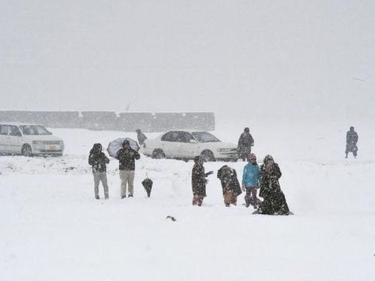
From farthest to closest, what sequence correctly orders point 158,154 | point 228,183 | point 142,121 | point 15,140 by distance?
point 142,121, point 15,140, point 158,154, point 228,183

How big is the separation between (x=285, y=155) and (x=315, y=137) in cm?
822

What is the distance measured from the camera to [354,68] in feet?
212

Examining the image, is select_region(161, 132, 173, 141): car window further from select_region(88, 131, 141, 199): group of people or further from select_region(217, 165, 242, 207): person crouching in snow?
select_region(217, 165, 242, 207): person crouching in snow

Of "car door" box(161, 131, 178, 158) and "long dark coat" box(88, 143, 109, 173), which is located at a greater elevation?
"car door" box(161, 131, 178, 158)

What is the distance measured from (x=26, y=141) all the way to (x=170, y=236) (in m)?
16.5

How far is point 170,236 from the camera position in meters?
8.93

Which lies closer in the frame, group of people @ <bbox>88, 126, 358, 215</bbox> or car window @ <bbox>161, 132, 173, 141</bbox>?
group of people @ <bbox>88, 126, 358, 215</bbox>

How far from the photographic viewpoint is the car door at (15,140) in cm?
2419

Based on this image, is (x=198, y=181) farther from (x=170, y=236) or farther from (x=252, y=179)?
(x=170, y=236)

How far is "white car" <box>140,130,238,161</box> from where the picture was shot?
21938 millimetres

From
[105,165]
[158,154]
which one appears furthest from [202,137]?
[105,165]

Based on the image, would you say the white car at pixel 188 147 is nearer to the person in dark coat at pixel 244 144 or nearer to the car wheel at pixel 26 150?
the person in dark coat at pixel 244 144

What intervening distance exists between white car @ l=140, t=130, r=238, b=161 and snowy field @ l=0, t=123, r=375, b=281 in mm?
3600

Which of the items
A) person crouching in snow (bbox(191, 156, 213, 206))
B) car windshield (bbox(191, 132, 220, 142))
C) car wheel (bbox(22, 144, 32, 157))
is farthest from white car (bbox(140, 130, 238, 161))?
person crouching in snow (bbox(191, 156, 213, 206))
